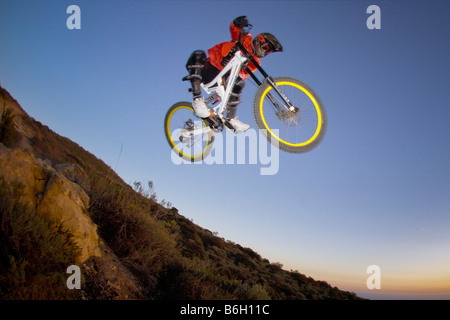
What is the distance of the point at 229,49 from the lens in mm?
5645

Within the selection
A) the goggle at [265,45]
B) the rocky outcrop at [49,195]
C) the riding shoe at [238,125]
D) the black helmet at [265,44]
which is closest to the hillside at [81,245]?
the rocky outcrop at [49,195]

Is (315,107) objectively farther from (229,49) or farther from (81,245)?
(81,245)

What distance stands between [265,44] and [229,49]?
0.80 metres

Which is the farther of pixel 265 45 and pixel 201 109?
pixel 201 109

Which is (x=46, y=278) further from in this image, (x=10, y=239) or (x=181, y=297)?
(x=181, y=297)

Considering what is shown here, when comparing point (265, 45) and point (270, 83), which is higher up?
point (265, 45)

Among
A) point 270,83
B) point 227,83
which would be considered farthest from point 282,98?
point 227,83

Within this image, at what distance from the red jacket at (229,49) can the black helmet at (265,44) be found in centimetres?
13

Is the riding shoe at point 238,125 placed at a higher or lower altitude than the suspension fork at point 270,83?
lower

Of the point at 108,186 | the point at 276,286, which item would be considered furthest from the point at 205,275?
the point at 276,286

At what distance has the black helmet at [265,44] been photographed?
554cm

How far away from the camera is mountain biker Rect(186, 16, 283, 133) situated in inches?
218

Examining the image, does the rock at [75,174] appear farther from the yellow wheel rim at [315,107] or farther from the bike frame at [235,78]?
the yellow wheel rim at [315,107]

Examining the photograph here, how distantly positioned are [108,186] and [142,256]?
7.04ft
